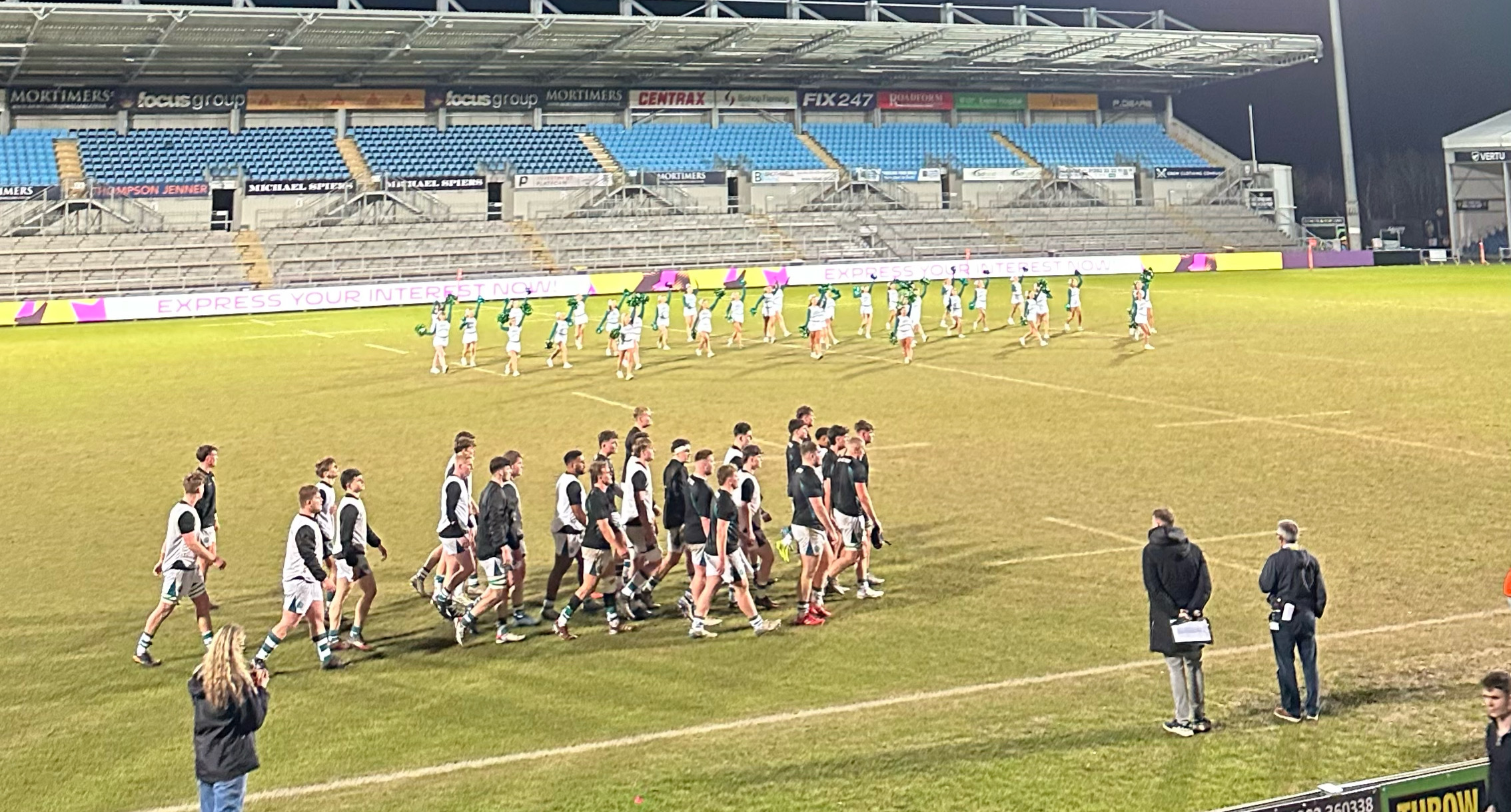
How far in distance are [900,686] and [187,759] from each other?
220 inches

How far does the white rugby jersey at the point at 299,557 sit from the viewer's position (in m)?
11.6

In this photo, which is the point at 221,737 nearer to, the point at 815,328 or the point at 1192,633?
the point at 1192,633

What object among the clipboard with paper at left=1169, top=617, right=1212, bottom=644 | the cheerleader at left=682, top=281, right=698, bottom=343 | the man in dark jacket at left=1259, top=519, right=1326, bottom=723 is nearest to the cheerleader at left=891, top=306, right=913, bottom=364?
the cheerleader at left=682, top=281, right=698, bottom=343

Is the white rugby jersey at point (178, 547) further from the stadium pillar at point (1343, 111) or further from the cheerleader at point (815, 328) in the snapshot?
the stadium pillar at point (1343, 111)

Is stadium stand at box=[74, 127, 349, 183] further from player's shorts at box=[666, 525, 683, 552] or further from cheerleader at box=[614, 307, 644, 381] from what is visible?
player's shorts at box=[666, 525, 683, 552]

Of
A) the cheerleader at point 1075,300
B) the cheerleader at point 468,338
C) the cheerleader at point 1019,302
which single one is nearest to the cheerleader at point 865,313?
the cheerleader at point 1019,302

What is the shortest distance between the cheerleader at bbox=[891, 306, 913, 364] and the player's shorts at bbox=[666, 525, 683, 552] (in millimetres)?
18197

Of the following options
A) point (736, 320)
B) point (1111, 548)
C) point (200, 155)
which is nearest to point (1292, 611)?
point (1111, 548)

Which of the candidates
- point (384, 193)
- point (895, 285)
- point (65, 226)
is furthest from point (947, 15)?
point (65, 226)

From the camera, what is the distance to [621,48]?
62.5 metres

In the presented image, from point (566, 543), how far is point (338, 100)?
59307 millimetres

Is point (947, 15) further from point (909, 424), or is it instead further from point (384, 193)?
point (909, 424)

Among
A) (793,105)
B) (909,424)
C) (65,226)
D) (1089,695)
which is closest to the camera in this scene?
(1089,695)

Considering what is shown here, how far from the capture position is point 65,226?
55.2 meters
